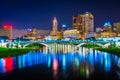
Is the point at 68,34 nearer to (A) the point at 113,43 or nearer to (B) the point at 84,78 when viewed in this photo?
(A) the point at 113,43

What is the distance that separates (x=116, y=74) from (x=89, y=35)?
392 ft

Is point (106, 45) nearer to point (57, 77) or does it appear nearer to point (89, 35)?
point (57, 77)

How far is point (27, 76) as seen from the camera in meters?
28.7

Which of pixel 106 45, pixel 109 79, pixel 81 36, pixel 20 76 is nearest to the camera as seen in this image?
pixel 109 79

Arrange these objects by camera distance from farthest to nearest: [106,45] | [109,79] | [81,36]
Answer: [81,36] < [106,45] < [109,79]

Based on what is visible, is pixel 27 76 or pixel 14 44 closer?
pixel 27 76

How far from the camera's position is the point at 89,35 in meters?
149

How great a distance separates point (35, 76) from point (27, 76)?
27.3 inches

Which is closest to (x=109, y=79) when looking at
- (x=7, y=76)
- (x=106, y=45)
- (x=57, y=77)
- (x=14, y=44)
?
(x=57, y=77)

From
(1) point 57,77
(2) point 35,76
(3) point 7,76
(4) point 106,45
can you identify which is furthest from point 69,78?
(4) point 106,45

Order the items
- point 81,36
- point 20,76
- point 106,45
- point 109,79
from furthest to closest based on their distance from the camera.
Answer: point 81,36 → point 106,45 → point 20,76 → point 109,79

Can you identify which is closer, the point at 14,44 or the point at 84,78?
the point at 84,78

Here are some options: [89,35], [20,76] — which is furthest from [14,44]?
[89,35]

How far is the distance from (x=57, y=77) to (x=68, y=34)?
4754 inches
